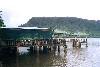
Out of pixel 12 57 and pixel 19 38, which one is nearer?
pixel 12 57

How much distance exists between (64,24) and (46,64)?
154 meters

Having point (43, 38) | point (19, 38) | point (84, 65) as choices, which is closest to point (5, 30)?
point (19, 38)

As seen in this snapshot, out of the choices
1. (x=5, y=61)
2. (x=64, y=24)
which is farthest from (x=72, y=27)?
(x=5, y=61)

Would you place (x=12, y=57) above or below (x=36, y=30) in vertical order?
below

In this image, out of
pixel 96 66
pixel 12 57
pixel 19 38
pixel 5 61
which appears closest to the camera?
pixel 96 66

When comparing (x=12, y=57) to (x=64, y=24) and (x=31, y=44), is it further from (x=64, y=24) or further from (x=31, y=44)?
(x=64, y=24)

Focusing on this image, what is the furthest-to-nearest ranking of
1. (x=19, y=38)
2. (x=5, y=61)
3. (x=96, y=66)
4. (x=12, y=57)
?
(x=19, y=38) → (x=12, y=57) → (x=5, y=61) → (x=96, y=66)

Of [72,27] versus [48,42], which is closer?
[48,42]

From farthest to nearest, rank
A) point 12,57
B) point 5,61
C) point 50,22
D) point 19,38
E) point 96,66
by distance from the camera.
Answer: point 50,22
point 19,38
point 12,57
point 5,61
point 96,66

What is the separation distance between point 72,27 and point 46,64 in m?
153

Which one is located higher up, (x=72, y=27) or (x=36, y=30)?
(x=36, y=30)

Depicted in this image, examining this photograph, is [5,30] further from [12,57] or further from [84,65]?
[84,65]

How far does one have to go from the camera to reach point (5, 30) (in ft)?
181

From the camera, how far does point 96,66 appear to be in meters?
43.7
